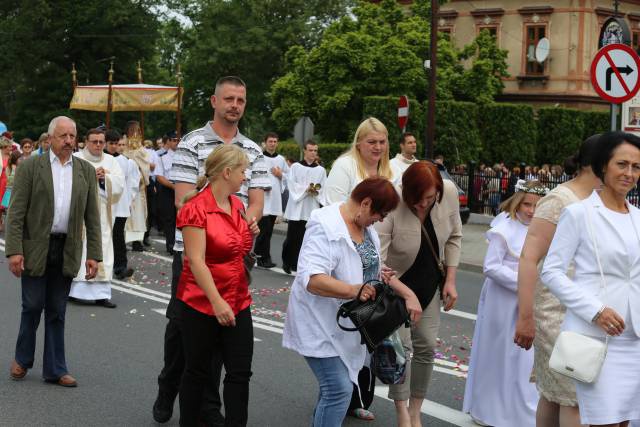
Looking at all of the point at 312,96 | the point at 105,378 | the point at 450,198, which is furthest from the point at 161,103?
the point at 312,96

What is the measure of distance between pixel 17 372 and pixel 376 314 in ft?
11.2

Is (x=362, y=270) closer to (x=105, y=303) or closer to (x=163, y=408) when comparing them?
(x=163, y=408)

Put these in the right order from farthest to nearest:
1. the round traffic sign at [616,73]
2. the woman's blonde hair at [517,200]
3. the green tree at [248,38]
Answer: the green tree at [248,38] → the round traffic sign at [616,73] → the woman's blonde hair at [517,200]

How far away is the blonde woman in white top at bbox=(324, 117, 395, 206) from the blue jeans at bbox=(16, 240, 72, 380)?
1914 millimetres

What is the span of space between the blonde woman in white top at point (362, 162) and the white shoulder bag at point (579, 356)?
103 inches

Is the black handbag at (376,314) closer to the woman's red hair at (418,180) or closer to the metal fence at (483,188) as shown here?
the woman's red hair at (418,180)

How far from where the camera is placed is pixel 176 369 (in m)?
6.67

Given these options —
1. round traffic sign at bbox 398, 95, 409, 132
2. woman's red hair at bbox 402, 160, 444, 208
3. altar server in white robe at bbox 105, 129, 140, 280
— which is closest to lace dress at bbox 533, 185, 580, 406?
woman's red hair at bbox 402, 160, 444, 208

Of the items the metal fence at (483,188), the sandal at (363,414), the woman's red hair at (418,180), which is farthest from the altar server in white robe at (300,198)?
the metal fence at (483,188)

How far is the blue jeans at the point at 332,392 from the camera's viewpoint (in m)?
5.57

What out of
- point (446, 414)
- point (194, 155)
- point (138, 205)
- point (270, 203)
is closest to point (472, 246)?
point (270, 203)

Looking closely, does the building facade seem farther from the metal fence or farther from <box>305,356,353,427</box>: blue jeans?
<box>305,356,353,427</box>: blue jeans

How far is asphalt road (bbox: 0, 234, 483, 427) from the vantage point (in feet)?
23.2

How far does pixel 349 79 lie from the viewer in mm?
45969
